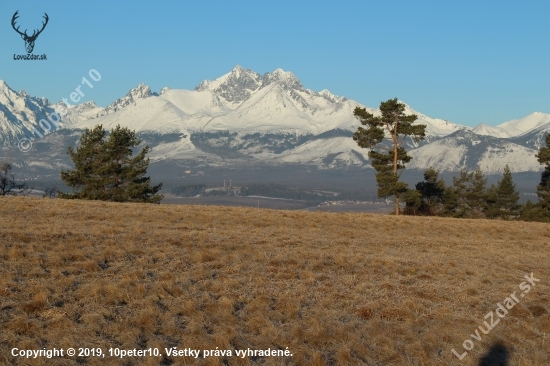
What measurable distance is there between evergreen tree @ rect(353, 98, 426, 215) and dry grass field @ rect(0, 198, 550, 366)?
24969 mm

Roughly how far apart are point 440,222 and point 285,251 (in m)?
17.3

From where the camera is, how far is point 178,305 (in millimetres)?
12219

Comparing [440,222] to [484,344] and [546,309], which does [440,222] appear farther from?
[484,344]

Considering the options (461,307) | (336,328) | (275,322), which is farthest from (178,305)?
(461,307)

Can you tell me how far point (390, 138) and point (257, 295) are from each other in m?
38.8

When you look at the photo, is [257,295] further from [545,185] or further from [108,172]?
[545,185]

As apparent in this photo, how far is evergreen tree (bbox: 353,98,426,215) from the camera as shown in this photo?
4950cm

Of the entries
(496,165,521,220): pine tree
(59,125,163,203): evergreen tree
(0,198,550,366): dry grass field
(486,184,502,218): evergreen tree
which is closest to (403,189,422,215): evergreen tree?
(59,125,163,203): evergreen tree

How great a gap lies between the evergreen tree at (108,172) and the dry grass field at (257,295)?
3366 cm

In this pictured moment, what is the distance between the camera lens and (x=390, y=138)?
50188 millimetres

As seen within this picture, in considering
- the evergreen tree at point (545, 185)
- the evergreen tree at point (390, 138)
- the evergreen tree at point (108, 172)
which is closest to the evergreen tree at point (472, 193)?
the evergreen tree at point (545, 185)

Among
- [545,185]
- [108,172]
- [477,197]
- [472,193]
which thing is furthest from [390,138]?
[477,197]

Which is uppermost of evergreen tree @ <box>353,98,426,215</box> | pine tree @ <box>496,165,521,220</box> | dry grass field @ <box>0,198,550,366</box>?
evergreen tree @ <box>353,98,426,215</box>

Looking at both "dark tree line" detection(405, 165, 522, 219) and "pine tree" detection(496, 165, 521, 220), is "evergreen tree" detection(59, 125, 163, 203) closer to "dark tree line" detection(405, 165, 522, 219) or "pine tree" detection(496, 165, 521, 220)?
"dark tree line" detection(405, 165, 522, 219)
